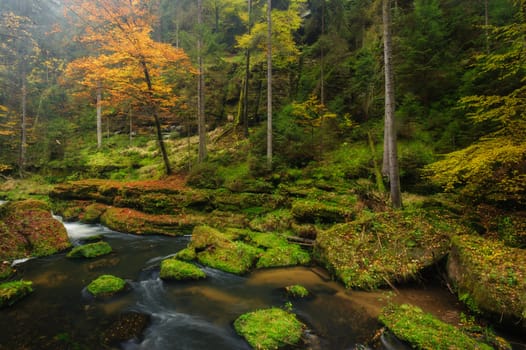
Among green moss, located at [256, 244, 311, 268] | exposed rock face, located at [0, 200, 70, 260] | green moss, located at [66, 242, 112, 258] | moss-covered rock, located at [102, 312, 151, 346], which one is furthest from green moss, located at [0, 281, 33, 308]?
green moss, located at [256, 244, 311, 268]

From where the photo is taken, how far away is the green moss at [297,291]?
23.6 feet

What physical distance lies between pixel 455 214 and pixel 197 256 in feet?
30.0

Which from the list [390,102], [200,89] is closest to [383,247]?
[390,102]

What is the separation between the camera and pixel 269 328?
5633mm

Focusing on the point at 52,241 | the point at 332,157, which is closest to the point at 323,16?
the point at 332,157

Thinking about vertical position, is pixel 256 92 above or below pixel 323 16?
below

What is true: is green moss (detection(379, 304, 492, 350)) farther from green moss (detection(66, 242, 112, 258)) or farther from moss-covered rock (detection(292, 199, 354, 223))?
green moss (detection(66, 242, 112, 258))

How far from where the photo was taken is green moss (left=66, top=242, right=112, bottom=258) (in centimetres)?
974

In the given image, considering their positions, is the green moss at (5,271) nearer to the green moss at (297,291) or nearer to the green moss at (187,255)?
the green moss at (187,255)

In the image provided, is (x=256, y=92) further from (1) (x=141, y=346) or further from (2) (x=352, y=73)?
(1) (x=141, y=346)

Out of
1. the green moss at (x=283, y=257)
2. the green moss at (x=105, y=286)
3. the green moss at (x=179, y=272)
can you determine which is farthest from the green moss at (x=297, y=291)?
the green moss at (x=105, y=286)

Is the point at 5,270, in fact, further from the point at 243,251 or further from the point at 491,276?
the point at 491,276

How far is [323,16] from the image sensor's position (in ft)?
75.4

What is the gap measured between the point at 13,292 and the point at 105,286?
2.01 metres
